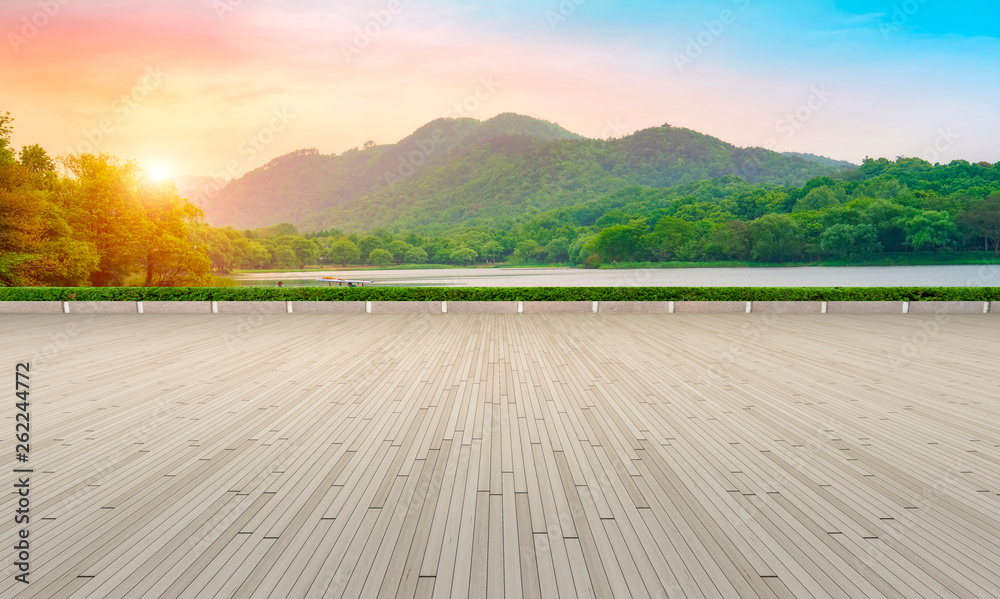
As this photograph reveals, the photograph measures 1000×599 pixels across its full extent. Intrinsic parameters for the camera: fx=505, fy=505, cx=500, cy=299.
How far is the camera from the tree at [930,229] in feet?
185

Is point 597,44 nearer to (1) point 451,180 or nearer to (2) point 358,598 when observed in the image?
(2) point 358,598

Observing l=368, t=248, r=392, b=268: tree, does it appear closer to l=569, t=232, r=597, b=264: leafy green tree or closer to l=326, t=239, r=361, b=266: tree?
l=326, t=239, r=361, b=266: tree

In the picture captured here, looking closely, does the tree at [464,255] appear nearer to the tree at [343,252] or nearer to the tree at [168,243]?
the tree at [343,252]

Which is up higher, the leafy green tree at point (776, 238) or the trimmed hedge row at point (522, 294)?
the leafy green tree at point (776, 238)

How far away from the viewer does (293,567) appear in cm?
253

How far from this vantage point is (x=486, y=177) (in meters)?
100

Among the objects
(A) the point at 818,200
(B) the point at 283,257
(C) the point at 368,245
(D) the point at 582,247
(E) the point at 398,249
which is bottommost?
(B) the point at 283,257

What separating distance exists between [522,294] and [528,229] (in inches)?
2980

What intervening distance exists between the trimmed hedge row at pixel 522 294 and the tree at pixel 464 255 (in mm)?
69420

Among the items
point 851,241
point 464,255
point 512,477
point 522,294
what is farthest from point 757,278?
point 512,477

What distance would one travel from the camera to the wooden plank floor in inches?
98.3

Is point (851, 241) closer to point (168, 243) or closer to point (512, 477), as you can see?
point (168, 243)

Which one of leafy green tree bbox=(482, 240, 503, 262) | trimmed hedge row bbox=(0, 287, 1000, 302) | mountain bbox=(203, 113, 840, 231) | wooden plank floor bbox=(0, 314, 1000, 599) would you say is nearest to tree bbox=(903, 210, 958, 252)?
mountain bbox=(203, 113, 840, 231)

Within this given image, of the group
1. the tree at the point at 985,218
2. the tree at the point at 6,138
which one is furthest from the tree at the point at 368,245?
the tree at the point at 985,218
